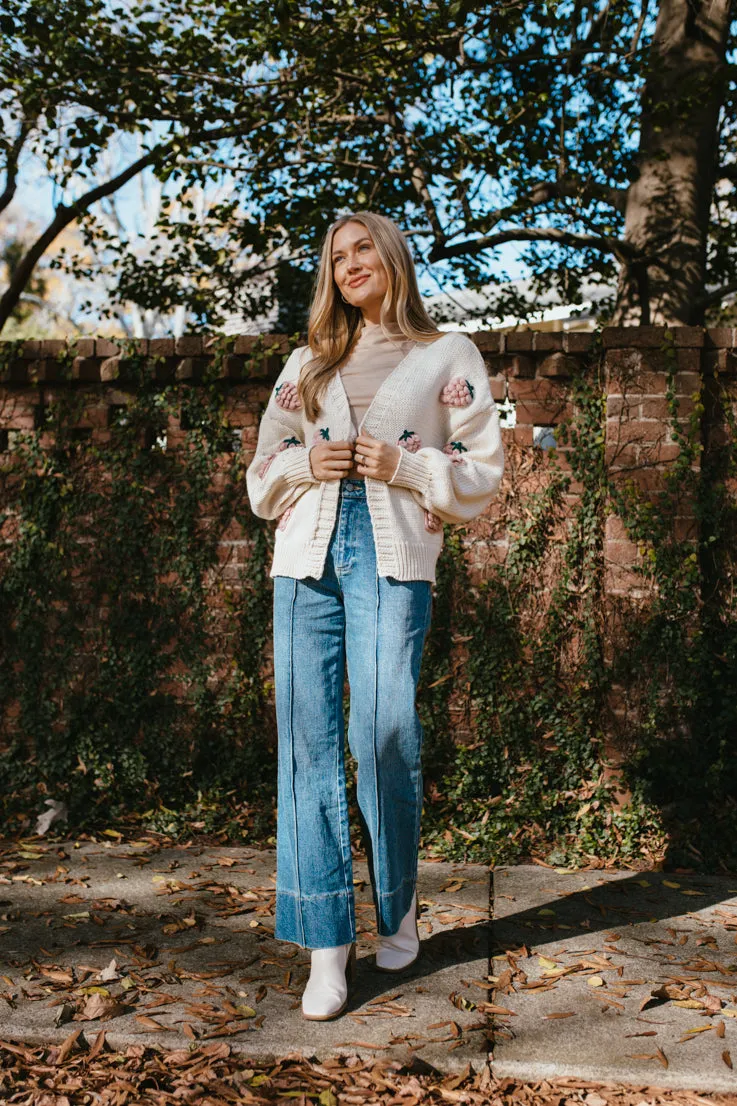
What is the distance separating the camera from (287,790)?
2803mm

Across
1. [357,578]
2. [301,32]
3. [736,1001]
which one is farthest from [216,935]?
[301,32]

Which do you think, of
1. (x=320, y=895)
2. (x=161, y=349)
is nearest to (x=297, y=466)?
(x=320, y=895)

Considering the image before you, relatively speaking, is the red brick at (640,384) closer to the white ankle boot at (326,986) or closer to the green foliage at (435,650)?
the green foliage at (435,650)

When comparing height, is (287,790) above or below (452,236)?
below

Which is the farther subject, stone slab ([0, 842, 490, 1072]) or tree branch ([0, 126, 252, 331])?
tree branch ([0, 126, 252, 331])

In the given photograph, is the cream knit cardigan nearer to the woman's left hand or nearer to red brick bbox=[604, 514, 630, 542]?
the woman's left hand

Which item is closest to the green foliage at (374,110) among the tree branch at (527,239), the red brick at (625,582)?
the tree branch at (527,239)

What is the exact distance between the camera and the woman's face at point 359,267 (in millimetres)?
2869

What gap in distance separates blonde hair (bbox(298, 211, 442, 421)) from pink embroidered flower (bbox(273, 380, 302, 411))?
0.12ft

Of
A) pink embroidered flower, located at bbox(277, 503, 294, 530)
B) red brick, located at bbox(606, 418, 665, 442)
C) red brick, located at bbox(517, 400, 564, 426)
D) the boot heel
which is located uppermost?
red brick, located at bbox(517, 400, 564, 426)

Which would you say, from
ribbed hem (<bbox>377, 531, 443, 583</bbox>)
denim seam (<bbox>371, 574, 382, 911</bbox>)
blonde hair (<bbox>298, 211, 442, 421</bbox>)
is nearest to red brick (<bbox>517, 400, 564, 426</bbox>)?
blonde hair (<bbox>298, 211, 442, 421</bbox>)

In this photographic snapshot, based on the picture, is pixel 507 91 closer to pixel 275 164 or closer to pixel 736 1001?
pixel 275 164

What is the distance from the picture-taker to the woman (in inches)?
108

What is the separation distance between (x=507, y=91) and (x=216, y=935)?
511cm
